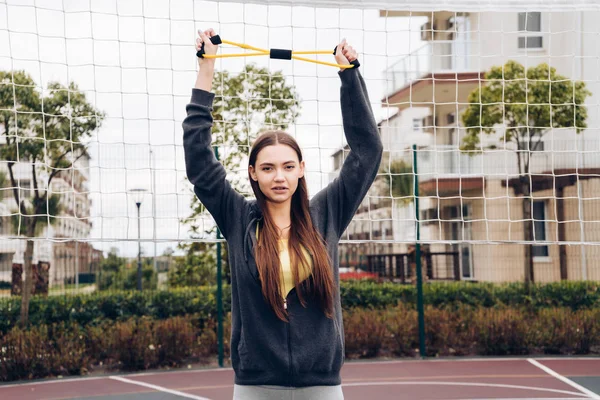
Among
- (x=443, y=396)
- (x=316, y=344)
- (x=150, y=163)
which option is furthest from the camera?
(x=150, y=163)

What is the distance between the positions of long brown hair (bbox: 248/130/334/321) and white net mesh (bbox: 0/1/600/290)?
9.35ft

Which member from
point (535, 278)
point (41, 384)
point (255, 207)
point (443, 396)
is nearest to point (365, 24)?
point (443, 396)

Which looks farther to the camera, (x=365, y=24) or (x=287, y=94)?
(x=287, y=94)

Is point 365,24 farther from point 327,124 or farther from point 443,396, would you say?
point 443,396

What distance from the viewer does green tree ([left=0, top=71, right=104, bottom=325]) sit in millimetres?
8508

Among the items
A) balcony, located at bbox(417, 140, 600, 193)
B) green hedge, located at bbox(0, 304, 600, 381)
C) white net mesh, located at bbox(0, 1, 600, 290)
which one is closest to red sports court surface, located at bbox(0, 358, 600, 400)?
green hedge, located at bbox(0, 304, 600, 381)

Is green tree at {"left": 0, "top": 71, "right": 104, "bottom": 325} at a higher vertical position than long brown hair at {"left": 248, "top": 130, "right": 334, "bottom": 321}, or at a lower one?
higher

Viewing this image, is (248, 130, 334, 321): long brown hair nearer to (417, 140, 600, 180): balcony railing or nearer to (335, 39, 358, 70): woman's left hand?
(335, 39, 358, 70): woman's left hand

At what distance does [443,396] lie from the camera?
6727 millimetres

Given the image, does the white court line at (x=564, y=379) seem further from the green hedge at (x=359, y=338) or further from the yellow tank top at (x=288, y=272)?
the yellow tank top at (x=288, y=272)

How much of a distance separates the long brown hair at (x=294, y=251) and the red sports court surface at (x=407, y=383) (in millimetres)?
4953

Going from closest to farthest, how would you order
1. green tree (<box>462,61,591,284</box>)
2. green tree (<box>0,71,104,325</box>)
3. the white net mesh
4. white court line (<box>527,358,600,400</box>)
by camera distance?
1. the white net mesh
2. white court line (<box>527,358,600,400</box>)
3. green tree (<box>0,71,104,325</box>)
4. green tree (<box>462,61,591,284</box>)

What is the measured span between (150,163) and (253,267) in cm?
540

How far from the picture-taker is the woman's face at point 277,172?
204 cm
